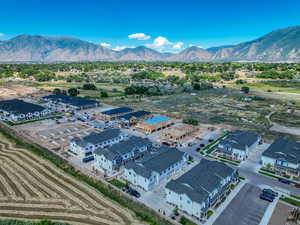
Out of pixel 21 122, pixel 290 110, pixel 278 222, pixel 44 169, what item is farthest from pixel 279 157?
pixel 21 122

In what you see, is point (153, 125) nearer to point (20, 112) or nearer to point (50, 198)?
point (50, 198)

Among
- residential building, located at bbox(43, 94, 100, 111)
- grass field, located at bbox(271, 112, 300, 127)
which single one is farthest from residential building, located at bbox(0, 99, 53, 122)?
grass field, located at bbox(271, 112, 300, 127)

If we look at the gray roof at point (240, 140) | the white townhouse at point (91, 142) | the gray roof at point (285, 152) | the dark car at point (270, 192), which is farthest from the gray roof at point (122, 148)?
the gray roof at point (285, 152)

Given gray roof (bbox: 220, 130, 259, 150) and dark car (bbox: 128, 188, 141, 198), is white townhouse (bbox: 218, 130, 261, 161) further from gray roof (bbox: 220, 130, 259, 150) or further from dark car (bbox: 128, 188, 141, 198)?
dark car (bbox: 128, 188, 141, 198)

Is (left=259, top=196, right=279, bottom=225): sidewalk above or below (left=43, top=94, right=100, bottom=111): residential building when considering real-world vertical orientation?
below

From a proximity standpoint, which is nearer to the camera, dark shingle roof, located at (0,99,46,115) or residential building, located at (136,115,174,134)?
residential building, located at (136,115,174,134)

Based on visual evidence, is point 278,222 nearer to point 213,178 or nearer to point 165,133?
point 213,178

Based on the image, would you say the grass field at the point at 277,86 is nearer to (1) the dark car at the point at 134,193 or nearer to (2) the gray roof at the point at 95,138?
(2) the gray roof at the point at 95,138
